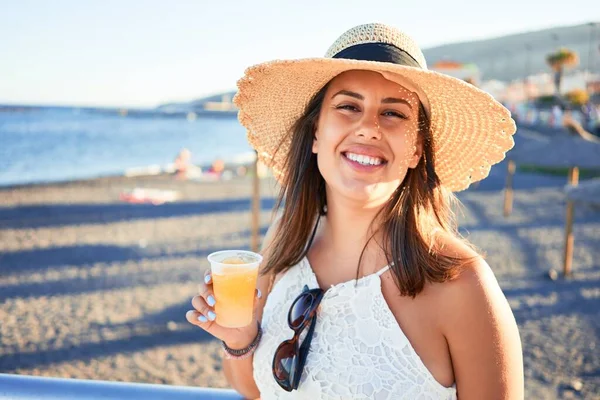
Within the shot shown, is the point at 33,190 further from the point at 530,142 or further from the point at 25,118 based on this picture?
the point at 25,118

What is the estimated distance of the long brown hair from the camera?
1728mm

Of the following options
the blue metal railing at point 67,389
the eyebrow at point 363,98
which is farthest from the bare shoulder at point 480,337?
the blue metal railing at point 67,389

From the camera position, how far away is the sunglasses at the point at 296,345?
5.65 feet

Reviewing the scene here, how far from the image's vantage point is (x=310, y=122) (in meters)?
2.20

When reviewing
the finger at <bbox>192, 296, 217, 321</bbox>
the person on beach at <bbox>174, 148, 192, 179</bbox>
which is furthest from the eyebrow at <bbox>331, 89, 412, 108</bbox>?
the person on beach at <bbox>174, 148, 192, 179</bbox>

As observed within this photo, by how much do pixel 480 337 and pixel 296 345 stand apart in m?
0.58

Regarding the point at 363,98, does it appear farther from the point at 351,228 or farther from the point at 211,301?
the point at 211,301

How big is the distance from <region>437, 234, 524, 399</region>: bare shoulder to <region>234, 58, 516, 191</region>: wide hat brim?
60 cm

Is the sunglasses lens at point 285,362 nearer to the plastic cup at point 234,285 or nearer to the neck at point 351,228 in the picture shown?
the plastic cup at point 234,285

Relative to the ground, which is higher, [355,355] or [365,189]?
[365,189]

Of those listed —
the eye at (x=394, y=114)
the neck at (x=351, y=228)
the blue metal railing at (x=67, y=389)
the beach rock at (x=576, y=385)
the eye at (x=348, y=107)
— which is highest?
the eye at (x=348, y=107)

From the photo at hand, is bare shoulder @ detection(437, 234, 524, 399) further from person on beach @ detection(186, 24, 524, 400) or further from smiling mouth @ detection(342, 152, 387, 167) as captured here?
smiling mouth @ detection(342, 152, 387, 167)

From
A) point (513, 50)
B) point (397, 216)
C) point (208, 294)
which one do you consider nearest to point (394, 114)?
point (397, 216)

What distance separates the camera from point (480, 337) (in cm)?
156
